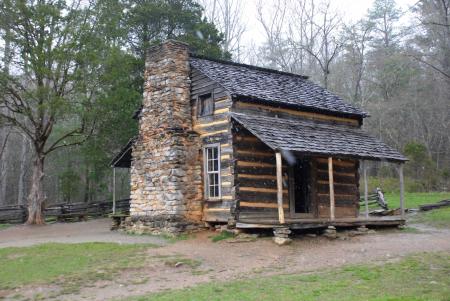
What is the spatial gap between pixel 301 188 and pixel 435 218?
6.33 meters

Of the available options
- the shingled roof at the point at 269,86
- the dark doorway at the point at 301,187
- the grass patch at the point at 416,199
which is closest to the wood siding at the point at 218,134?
the shingled roof at the point at 269,86

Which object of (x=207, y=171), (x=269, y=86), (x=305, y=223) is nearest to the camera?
(x=305, y=223)

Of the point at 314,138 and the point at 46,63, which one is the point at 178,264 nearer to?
the point at 314,138

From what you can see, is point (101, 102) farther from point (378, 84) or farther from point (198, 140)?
point (378, 84)

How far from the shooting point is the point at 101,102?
25766 mm

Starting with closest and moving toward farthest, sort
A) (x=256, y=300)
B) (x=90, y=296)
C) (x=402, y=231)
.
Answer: (x=256, y=300)
(x=90, y=296)
(x=402, y=231)

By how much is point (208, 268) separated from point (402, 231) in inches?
332

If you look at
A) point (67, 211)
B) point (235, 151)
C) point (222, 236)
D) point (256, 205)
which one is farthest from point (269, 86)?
point (67, 211)

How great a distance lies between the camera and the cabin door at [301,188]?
18.7m

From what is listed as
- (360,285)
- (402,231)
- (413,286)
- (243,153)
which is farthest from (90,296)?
(402,231)

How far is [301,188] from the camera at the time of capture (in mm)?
19203

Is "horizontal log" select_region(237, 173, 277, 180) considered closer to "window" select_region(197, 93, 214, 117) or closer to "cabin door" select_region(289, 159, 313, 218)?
"cabin door" select_region(289, 159, 313, 218)

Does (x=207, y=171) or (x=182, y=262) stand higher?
(x=207, y=171)

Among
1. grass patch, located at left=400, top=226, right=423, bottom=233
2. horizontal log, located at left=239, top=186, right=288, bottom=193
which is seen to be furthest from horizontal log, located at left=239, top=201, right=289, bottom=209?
grass patch, located at left=400, top=226, right=423, bottom=233
